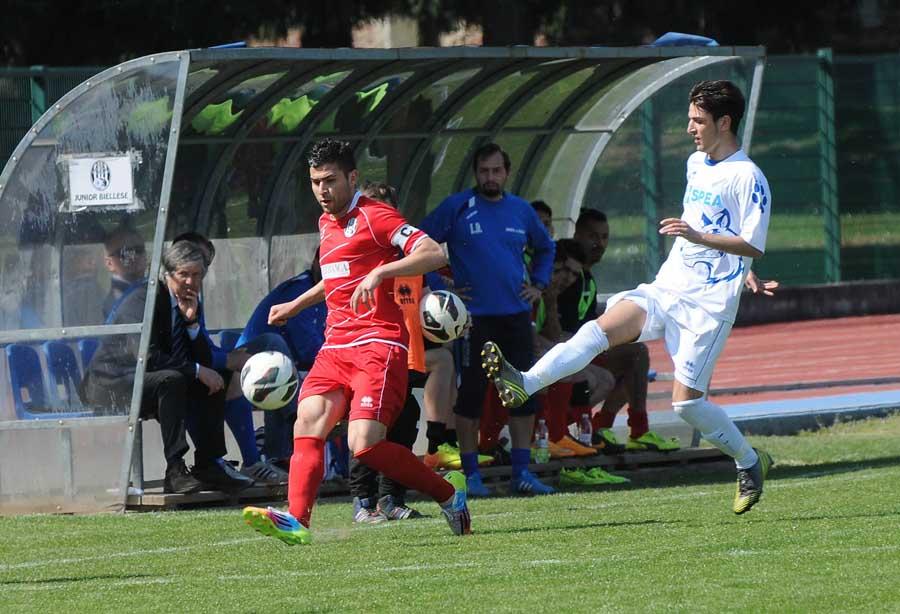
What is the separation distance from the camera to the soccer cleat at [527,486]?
11.0m

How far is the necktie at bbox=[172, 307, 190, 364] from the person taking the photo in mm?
10727

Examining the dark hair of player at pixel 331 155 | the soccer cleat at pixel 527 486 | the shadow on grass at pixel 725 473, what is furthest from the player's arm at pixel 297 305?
the shadow on grass at pixel 725 473

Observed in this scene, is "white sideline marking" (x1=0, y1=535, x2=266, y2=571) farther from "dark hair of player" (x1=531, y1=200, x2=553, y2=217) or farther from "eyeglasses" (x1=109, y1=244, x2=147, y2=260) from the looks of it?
"dark hair of player" (x1=531, y1=200, x2=553, y2=217)

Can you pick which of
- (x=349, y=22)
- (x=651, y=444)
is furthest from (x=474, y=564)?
(x=349, y=22)

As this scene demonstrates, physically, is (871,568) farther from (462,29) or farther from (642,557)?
(462,29)

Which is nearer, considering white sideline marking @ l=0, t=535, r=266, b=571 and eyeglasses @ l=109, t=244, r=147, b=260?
white sideline marking @ l=0, t=535, r=266, b=571

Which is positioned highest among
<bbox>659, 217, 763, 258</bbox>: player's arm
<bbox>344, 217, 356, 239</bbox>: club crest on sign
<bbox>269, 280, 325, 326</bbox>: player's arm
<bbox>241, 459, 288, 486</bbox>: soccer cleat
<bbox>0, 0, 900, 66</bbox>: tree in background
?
<bbox>0, 0, 900, 66</bbox>: tree in background

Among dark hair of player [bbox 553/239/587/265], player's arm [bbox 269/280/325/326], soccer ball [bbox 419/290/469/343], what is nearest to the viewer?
player's arm [bbox 269/280/325/326]

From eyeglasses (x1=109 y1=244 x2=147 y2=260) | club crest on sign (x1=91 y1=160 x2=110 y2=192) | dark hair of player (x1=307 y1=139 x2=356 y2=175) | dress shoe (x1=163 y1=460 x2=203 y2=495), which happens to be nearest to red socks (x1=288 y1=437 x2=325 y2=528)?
dark hair of player (x1=307 y1=139 x2=356 y2=175)

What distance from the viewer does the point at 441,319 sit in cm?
993

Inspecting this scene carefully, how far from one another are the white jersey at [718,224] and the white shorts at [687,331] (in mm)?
41

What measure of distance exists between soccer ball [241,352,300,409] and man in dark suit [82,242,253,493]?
0.79 metres

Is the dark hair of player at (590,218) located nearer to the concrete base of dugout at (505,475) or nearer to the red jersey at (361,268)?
the concrete base of dugout at (505,475)

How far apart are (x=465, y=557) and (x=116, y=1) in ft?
52.8
